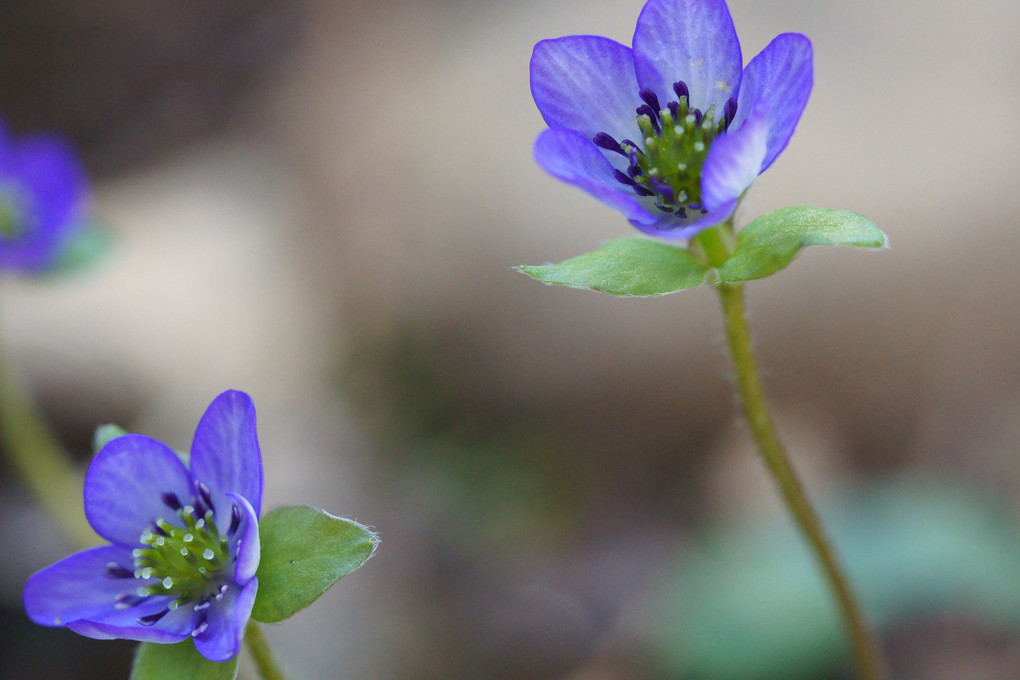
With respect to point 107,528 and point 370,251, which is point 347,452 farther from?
point 107,528

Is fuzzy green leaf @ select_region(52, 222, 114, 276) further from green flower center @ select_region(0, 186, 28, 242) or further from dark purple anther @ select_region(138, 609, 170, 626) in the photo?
dark purple anther @ select_region(138, 609, 170, 626)

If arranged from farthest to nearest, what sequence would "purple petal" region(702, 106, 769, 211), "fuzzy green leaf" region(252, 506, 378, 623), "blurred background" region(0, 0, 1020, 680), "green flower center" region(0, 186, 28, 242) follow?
"green flower center" region(0, 186, 28, 242) < "blurred background" region(0, 0, 1020, 680) < "fuzzy green leaf" region(252, 506, 378, 623) < "purple petal" region(702, 106, 769, 211)

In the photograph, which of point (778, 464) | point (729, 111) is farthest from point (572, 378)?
point (729, 111)

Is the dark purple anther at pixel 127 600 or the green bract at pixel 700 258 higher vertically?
the green bract at pixel 700 258

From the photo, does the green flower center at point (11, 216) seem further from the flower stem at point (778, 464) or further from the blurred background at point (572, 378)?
the flower stem at point (778, 464)

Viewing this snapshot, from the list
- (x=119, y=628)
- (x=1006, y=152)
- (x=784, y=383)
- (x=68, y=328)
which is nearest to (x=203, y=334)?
(x=68, y=328)

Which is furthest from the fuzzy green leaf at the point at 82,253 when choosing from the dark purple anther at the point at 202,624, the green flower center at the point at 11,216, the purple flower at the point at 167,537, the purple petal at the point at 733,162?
the purple petal at the point at 733,162

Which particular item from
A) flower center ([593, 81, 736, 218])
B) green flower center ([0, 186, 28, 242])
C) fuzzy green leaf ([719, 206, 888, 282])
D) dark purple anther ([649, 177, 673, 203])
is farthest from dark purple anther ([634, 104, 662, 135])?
green flower center ([0, 186, 28, 242])
